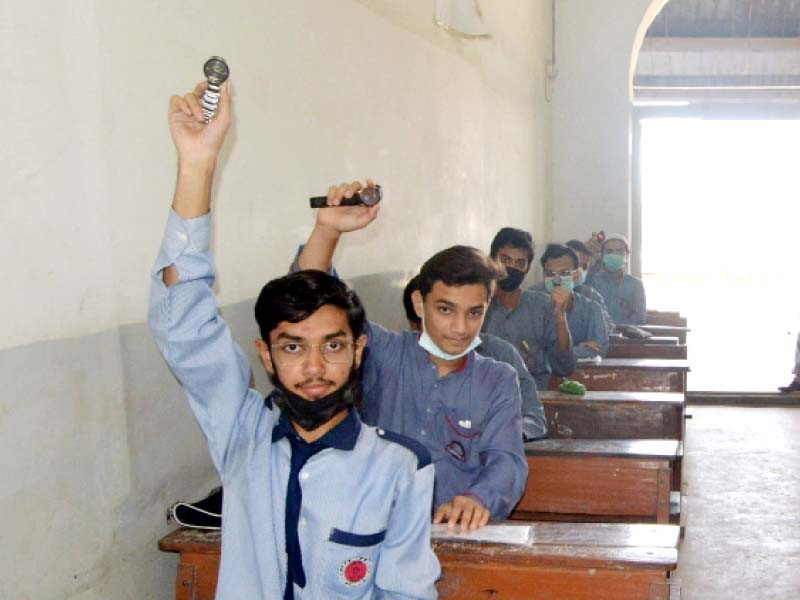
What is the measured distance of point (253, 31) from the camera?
265cm

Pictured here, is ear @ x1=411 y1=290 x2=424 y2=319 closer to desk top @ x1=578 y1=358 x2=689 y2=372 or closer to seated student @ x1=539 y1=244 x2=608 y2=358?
desk top @ x1=578 y1=358 x2=689 y2=372

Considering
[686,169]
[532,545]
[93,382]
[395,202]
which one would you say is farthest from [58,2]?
[686,169]

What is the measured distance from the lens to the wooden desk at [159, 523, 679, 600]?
2.03m

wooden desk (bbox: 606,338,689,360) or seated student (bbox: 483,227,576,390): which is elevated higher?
seated student (bbox: 483,227,576,390)

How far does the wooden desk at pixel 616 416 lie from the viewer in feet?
12.3

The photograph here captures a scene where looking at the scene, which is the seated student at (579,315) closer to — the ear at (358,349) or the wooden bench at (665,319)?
the wooden bench at (665,319)

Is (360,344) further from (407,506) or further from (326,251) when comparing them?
(326,251)

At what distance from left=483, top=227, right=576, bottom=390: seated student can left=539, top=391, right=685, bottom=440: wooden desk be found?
0.54 meters

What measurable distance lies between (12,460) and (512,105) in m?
5.27

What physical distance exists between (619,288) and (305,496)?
5722 mm

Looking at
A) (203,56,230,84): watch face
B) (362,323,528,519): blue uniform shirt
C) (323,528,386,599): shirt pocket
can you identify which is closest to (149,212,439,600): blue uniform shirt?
(323,528,386,599): shirt pocket

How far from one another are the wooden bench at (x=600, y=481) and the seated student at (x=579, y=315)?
209 cm

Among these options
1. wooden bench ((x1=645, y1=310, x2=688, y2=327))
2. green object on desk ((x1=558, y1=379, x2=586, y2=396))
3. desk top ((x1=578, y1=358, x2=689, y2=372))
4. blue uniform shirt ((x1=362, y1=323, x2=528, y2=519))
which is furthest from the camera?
wooden bench ((x1=645, y1=310, x2=688, y2=327))

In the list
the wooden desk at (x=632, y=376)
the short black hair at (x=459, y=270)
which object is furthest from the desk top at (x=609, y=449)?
the wooden desk at (x=632, y=376)
